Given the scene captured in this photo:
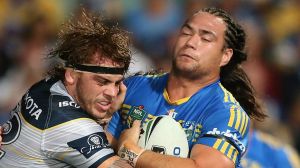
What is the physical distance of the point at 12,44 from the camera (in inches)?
441

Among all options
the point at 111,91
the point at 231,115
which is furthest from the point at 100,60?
the point at 231,115

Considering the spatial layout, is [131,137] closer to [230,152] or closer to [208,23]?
[230,152]

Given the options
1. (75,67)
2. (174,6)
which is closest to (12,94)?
(174,6)

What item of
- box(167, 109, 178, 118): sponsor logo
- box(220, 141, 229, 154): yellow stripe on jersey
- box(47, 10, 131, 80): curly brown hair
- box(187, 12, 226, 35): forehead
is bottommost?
box(220, 141, 229, 154): yellow stripe on jersey

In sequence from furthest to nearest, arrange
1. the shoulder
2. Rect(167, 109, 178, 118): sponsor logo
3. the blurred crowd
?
1. the blurred crowd
2. the shoulder
3. Rect(167, 109, 178, 118): sponsor logo

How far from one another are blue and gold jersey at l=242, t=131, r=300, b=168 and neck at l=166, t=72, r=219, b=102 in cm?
A: 270

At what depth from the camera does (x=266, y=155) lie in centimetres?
845

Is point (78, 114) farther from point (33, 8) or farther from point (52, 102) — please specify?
point (33, 8)

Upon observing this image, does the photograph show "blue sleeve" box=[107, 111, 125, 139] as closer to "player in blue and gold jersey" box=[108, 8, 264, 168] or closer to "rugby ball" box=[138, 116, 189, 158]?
"player in blue and gold jersey" box=[108, 8, 264, 168]

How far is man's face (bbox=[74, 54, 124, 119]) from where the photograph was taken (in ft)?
17.3

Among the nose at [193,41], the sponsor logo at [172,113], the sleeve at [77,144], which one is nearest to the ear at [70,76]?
the sleeve at [77,144]

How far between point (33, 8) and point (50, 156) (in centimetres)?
668

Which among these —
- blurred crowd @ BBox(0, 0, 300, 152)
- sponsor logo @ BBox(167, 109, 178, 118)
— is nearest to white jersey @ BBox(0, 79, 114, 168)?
sponsor logo @ BBox(167, 109, 178, 118)

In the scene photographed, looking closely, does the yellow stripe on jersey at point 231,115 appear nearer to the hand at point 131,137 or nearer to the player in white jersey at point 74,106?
the hand at point 131,137
